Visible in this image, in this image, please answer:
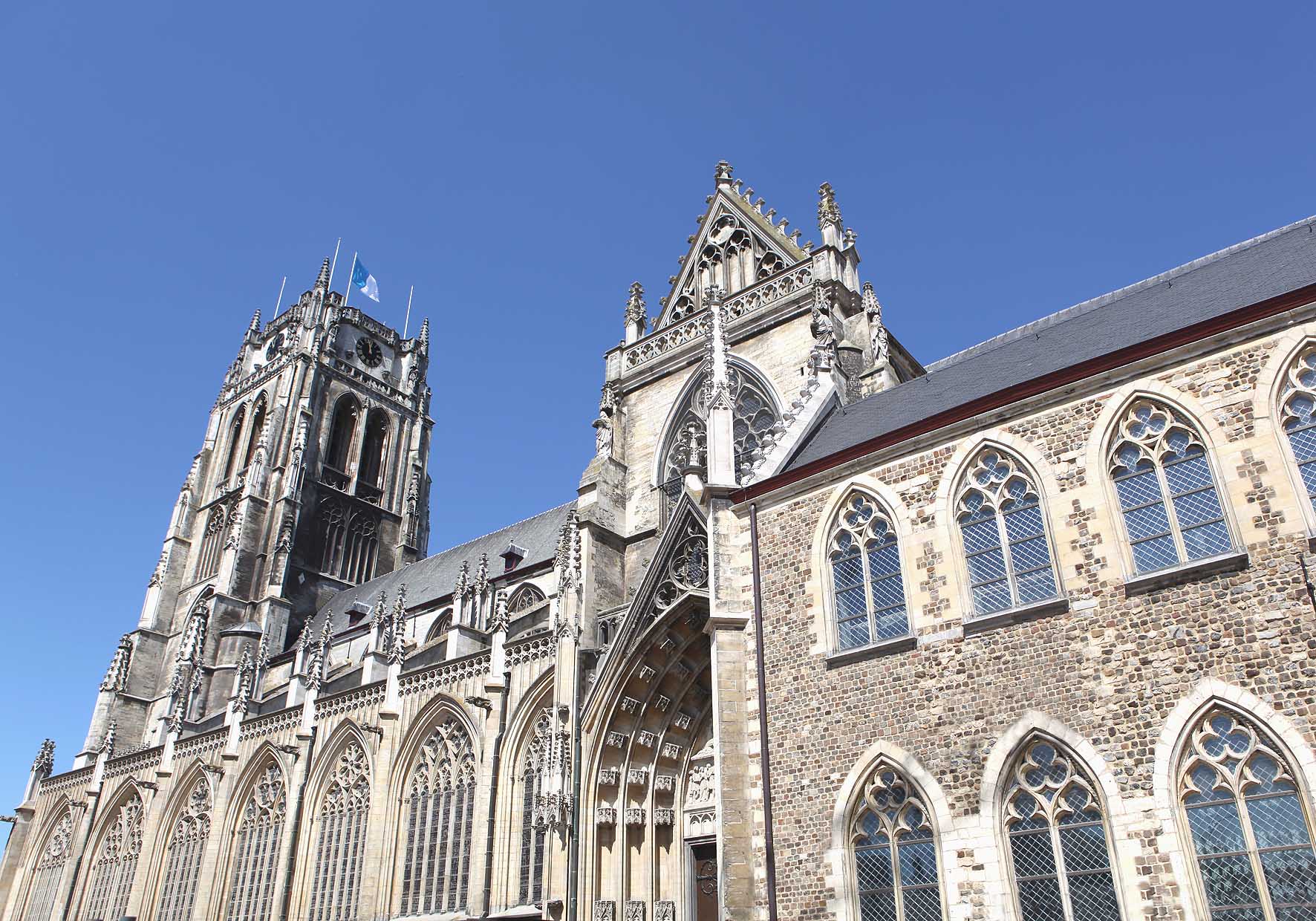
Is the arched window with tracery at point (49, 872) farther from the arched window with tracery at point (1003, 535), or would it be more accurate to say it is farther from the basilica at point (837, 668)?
the arched window with tracery at point (1003, 535)

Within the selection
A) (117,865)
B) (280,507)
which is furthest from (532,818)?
(280,507)

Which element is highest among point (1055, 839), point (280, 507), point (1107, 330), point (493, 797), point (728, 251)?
point (280, 507)

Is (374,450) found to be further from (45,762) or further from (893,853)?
(893,853)

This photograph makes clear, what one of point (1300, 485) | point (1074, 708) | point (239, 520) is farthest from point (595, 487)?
point (239, 520)

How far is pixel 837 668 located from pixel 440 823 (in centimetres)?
1092

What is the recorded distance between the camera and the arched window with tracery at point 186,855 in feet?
76.5

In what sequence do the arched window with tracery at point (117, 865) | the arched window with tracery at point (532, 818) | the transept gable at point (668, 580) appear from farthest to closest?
the arched window with tracery at point (117, 865)
the arched window with tracery at point (532, 818)
the transept gable at point (668, 580)

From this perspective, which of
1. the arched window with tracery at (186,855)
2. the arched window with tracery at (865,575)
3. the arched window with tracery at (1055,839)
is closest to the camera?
the arched window with tracery at (1055,839)

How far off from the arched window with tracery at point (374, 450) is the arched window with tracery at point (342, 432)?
1.92 ft

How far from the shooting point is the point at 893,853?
9914 millimetres

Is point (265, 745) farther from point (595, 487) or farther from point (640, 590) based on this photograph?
point (640, 590)

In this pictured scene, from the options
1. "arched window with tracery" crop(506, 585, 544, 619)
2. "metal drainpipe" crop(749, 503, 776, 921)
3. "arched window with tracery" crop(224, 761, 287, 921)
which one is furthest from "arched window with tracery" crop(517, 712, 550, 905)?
"arched window with tracery" crop(506, 585, 544, 619)

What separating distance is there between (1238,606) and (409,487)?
3753cm

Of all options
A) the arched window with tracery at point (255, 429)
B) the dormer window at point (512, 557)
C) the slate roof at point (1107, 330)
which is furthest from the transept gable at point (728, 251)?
the arched window with tracery at point (255, 429)
